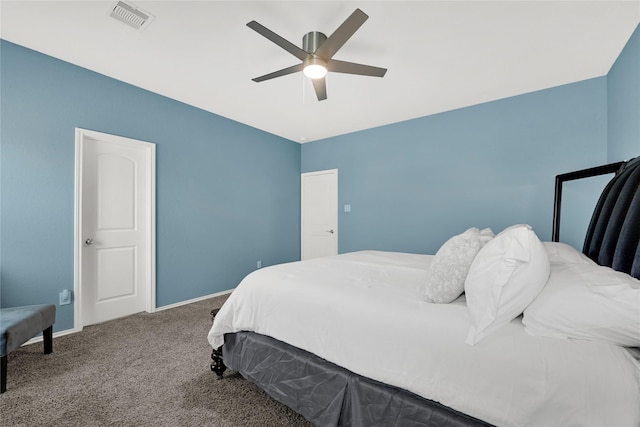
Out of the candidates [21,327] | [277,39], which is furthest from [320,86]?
[21,327]

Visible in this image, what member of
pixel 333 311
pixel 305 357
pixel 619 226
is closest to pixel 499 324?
pixel 333 311

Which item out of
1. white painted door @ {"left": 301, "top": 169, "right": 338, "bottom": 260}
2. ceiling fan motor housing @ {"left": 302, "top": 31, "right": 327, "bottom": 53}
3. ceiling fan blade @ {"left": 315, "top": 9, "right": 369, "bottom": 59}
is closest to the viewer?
ceiling fan blade @ {"left": 315, "top": 9, "right": 369, "bottom": 59}

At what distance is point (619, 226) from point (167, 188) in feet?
13.1

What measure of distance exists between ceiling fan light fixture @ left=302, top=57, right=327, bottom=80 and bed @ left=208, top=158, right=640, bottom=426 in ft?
5.28

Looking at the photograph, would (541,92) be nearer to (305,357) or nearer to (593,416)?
(593,416)

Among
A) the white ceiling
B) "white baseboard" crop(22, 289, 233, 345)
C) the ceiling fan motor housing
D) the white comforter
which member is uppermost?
the white ceiling

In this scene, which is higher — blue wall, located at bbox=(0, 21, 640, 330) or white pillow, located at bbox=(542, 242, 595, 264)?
blue wall, located at bbox=(0, 21, 640, 330)

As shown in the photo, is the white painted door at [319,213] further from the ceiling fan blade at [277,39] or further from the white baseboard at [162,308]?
the ceiling fan blade at [277,39]

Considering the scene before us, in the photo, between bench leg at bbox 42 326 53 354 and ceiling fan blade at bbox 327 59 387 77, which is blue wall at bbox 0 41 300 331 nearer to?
bench leg at bbox 42 326 53 354

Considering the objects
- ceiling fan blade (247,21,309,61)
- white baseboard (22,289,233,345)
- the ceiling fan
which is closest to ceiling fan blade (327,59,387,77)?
the ceiling fan

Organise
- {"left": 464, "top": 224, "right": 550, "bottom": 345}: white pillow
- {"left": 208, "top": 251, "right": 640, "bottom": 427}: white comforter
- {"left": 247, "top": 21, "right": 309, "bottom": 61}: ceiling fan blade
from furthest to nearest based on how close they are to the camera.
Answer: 1. {"left": 247, "top": 21, "right": 309, "bottom": 61}: ceiling fan blade
2. {"left": 464, "top": 224, "right": 550, "bottom": 345}: white pillow
3. {"left": 208, "top": 251, "right": 640, "bottom": 427}: white comforter

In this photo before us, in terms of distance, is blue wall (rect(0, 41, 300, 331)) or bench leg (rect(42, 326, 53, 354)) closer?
bench leg (rect(42, 326, 53, 354))

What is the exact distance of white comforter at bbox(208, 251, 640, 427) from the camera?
2.63 ft

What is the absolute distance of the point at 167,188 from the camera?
334 cm
